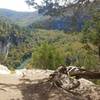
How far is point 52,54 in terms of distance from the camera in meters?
46.8

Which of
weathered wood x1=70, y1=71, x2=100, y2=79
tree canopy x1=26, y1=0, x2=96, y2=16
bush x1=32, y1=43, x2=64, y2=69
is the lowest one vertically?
bush x1=32, y1=43, x2=64, y2=69

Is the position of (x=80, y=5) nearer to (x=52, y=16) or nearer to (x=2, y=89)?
(x=52, y=16)

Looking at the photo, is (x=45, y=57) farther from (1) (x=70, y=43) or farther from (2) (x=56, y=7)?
(2) (x=56, y=7)

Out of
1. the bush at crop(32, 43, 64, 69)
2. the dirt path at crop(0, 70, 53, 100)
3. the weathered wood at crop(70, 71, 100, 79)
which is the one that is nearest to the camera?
the dirt path at crop(0, 70, 53, 100)

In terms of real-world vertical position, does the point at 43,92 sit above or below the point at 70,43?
above

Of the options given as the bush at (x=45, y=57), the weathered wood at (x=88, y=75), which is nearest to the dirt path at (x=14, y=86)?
the weathered wood at (x=88, y=75)

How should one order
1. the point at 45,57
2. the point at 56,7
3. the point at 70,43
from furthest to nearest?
1. the point at 45,57
2. the point at 70,43
3. the point at 56,7

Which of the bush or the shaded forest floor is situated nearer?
the shaded forest floor

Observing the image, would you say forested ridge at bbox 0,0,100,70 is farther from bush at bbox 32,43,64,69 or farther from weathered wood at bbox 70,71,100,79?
weathered wood at bbox 70,71,100,79

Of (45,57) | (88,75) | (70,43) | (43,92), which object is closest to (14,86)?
(43,92)

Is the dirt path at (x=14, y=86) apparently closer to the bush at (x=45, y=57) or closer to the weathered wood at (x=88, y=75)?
the weathered wood at (x=88, y=75)

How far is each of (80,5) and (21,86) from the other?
4.01 meters

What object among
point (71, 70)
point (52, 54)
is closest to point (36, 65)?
point (52, 54)

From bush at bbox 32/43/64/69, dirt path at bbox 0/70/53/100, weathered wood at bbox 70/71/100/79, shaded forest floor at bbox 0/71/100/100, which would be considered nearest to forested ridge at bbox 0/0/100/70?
bush at bbox 32/43/64/69
